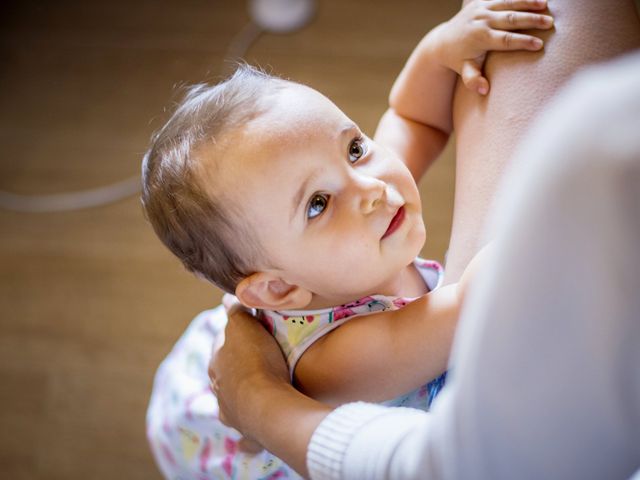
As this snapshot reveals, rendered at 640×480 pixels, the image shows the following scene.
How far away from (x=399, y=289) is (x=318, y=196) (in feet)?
0.60

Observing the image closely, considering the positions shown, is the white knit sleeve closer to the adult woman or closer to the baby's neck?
the adult woman

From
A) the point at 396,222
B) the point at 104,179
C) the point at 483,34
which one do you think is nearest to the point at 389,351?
the point at 396,222

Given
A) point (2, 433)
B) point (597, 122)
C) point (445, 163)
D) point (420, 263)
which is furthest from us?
point (445, 163)

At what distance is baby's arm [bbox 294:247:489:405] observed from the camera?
72 centimetres

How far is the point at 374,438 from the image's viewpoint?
0.54 m

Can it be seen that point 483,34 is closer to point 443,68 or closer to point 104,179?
point 443,68

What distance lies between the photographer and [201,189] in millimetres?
752

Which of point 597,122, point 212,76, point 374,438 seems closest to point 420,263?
point 374,438

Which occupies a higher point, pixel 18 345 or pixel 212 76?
pixel 212 76

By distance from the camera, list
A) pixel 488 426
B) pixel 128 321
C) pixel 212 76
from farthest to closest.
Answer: pixel 212 76
pixel 128 321
pixel 488 426

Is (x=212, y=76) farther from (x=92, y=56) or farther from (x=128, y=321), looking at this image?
(x=128, y=321)

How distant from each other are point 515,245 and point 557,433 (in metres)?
0.14

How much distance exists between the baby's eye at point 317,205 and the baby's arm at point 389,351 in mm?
126

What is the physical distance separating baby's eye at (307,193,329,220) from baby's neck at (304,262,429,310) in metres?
0.12
